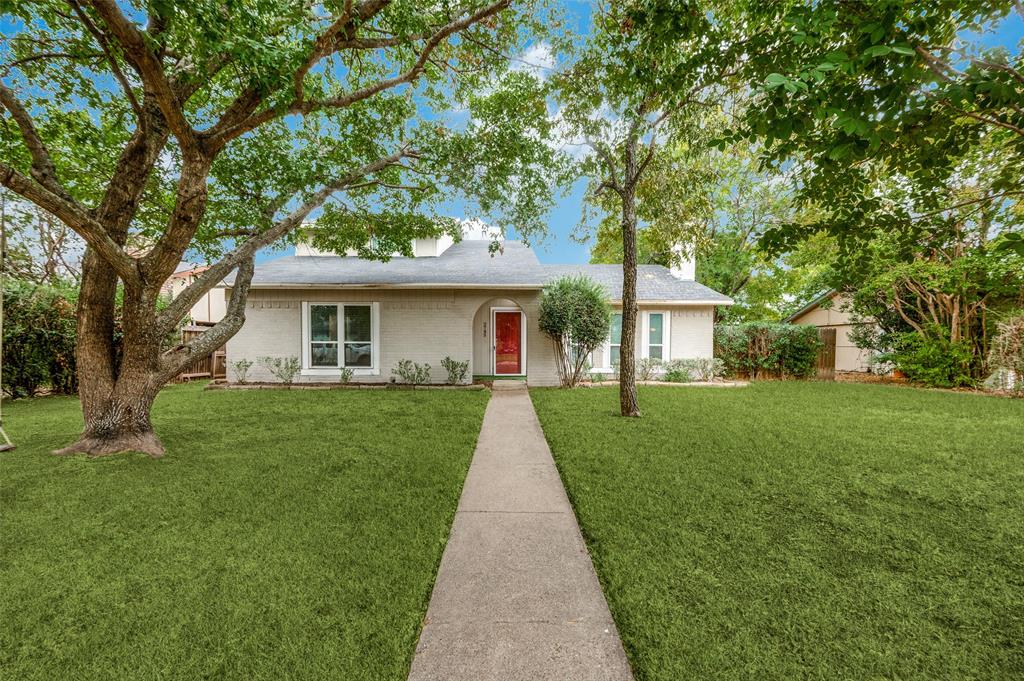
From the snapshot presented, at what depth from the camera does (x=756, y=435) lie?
20.0 feet

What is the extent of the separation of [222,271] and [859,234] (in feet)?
24.5

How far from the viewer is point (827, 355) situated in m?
14.4

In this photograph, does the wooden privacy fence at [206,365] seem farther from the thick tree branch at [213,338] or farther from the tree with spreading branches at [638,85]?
the tree with spreading branches at [638,85]

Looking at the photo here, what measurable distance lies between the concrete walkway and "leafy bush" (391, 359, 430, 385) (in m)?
7.63

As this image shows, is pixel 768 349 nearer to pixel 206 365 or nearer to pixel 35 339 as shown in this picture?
pixel 206 365

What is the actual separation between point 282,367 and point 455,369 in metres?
4.92

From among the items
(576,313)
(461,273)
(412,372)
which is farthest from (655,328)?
(412,372)

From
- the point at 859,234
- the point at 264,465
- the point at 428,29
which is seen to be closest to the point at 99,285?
the point at 264,465

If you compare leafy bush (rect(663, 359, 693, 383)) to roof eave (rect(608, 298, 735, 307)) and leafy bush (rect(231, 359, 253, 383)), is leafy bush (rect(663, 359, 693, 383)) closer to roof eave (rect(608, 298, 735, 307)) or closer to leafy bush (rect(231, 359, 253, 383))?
roof eave (rect(608, 298, 735, 307))

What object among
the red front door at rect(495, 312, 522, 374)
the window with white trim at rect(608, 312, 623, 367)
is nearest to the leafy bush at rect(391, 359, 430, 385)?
the red front door at rect(495, 312, 522, 374)

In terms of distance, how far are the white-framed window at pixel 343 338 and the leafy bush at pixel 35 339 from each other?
213 inches

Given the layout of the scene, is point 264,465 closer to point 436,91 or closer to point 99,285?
point 99,285

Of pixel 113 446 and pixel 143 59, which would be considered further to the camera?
pixel 113 446

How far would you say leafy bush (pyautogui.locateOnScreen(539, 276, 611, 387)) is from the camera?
1082cm
